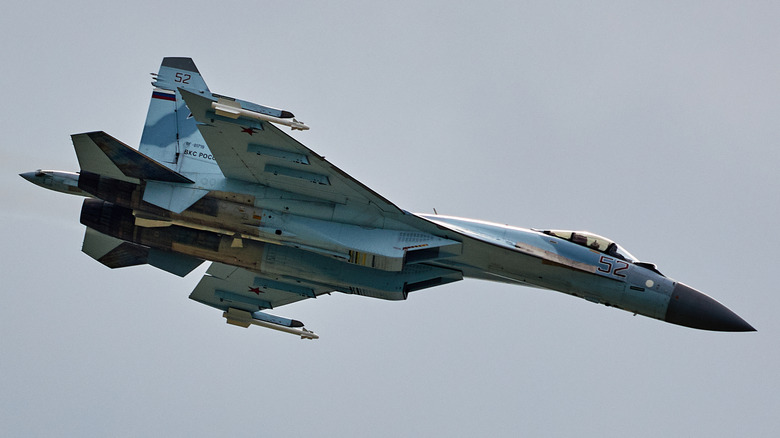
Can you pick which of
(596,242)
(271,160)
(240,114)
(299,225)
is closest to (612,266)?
(596,242)

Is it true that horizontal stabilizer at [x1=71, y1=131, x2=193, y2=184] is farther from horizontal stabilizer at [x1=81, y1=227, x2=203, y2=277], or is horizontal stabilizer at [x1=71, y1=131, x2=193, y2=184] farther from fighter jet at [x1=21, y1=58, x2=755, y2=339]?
horizontal stabilizer at [x1=81, y1=227, x2=203, y2=277]

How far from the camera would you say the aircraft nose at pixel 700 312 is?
74.3 ft

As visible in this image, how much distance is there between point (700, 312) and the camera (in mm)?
22703

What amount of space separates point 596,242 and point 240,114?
804 centimetres

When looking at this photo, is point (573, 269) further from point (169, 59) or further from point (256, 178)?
point (169, 59)

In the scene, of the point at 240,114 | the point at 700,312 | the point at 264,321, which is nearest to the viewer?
the point at 240,114

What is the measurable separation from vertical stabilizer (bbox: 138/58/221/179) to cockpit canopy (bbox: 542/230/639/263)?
7964mm

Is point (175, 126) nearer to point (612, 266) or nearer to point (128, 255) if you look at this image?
point (128, 255)

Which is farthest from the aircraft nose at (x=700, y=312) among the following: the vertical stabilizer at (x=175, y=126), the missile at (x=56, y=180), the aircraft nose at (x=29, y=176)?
the aircraft nose at (x=29, y=176)

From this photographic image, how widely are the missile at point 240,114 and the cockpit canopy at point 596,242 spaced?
5932mm

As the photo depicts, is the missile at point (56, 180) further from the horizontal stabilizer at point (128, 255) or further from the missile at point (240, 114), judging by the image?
the missile at point (240, 114)

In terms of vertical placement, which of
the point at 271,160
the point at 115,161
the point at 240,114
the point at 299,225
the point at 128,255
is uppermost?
the point at 240,114

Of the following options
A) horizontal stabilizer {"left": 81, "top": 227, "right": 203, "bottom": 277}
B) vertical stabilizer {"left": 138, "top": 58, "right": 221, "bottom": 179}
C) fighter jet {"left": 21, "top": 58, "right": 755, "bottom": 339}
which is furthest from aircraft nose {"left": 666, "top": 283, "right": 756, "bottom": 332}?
horizontal stabilizer {"left": 81, "top": 227, "right": 203, "bottom": 277}

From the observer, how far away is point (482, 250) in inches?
894
